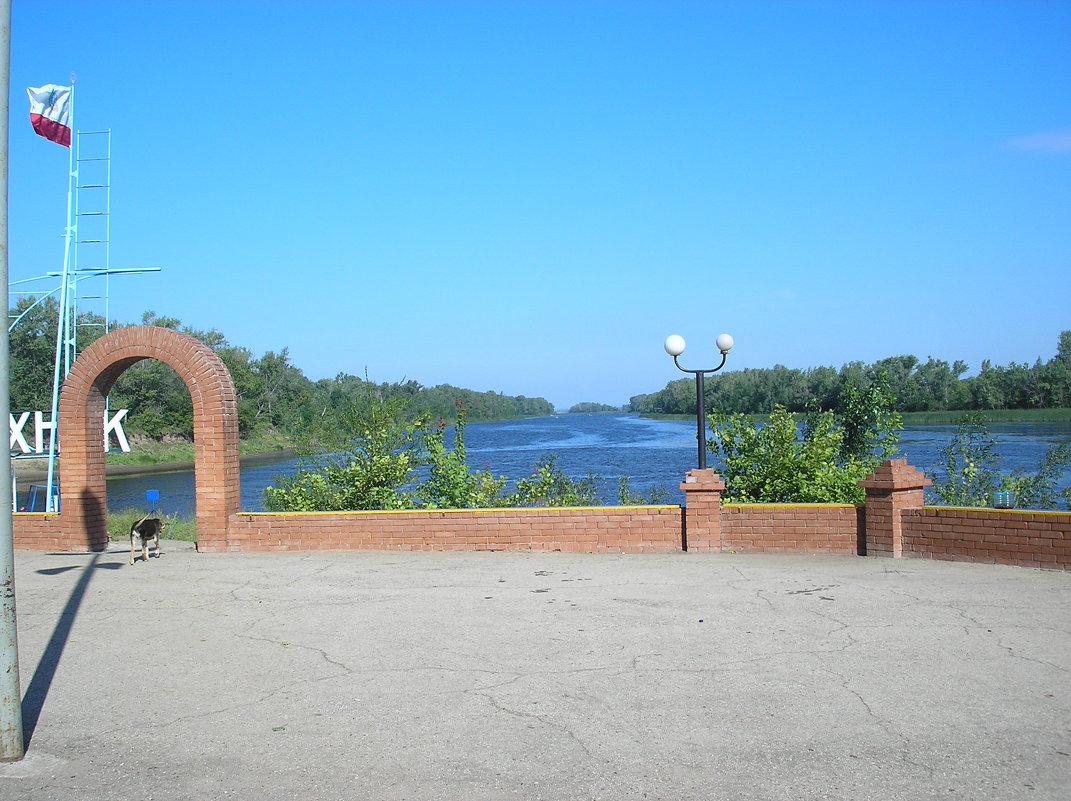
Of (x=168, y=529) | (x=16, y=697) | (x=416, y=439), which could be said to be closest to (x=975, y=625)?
(x=16, y=697)

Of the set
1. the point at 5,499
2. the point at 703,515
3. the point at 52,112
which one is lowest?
the point at 703,515

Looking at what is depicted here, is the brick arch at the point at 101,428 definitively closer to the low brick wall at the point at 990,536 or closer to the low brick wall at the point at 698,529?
the low brick wall at the point at 698,529

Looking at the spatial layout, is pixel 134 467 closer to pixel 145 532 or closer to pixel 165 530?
pixel 165 530

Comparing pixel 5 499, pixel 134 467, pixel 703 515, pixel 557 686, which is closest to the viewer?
pixel 5 499

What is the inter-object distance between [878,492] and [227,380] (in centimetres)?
878

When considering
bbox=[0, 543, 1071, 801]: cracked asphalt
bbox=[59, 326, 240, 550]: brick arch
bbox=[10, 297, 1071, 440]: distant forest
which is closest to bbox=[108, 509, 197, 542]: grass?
bbox=[59, 326, 240, 550]: brick arch

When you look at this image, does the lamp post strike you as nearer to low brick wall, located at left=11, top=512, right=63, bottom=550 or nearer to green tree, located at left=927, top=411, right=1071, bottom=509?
green tree, located at left=927, top=411, right=1071, bottom=509

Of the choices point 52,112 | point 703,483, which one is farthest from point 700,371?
point 52,112

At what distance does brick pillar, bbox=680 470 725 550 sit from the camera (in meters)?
11.5

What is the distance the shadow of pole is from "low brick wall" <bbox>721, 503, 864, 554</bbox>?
7.54 m

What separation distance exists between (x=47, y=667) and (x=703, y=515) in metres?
7.54

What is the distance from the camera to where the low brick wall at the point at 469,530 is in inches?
463

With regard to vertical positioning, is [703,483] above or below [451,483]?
above

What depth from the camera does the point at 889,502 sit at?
10.7 m
